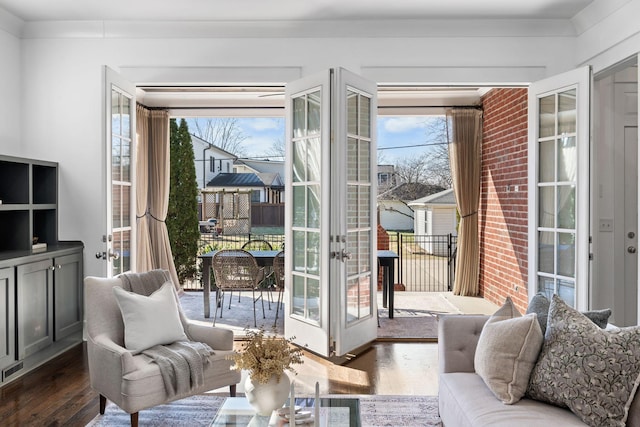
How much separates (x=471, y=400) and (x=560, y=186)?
2.59 m

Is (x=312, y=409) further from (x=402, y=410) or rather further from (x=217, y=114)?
(x=217, y=114)

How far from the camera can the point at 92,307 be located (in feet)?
10.4

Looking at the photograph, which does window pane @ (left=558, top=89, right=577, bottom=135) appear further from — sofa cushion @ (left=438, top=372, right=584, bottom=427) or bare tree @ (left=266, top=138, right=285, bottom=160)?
bare tree @ (left=266, top=138, right=285, bottom=160)

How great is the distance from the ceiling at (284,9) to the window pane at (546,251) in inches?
75.3

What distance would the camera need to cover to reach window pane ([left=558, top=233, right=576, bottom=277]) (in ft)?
13.8

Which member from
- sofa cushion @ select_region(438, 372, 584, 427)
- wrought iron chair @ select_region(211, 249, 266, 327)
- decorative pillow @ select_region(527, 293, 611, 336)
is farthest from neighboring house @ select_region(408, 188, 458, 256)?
sofa cushion @ select_region(438, 372, 584, 427)

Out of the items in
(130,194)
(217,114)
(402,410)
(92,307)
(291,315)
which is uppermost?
(217,114)

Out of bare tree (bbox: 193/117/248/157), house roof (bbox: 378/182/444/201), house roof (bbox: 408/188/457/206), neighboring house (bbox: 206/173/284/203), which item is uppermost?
bare tree (bbox: 193/117/248/157)

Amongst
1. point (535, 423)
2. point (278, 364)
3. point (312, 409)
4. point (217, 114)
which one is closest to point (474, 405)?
point (535, 423)

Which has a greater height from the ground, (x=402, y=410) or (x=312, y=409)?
(x=312, y=409)

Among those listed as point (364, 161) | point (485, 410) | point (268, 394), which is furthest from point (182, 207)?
point (485, 410)

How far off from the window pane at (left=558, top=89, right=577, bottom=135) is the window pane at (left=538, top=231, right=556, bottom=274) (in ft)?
2.85

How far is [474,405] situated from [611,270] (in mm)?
3036

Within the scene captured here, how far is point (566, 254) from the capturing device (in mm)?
4293
